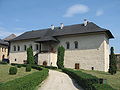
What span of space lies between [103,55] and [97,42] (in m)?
2.90

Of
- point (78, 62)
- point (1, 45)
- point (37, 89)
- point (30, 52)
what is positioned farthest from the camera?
point (1, 45)

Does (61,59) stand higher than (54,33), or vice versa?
(54,33)

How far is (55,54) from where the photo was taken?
3925 cm

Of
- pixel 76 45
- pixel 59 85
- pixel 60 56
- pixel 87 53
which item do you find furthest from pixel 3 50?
pixel 59 85

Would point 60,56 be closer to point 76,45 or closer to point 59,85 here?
point 76,45

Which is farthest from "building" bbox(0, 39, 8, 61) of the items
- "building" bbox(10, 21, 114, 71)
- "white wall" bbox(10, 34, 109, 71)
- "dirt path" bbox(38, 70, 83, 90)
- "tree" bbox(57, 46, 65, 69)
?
"dirt path" bbox(38, 70, 83, 90)

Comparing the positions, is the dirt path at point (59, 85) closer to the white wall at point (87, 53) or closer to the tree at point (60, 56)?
the white wall at point (87, 53)

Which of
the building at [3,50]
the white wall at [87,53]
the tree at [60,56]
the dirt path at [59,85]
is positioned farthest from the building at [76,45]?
the dirt path at [59,85]

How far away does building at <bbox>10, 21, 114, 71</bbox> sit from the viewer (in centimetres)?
3422

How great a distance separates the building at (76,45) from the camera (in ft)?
112

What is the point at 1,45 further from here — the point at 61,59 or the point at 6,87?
the point at 6,87

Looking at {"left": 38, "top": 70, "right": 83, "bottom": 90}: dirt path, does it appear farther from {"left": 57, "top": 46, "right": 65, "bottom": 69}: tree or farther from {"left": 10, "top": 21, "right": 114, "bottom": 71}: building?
{"left": 57, "top": 46, "right": 65, "bottom": 69}: tree

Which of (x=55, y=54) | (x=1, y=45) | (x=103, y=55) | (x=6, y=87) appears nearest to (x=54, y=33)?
(x=55, y=54)

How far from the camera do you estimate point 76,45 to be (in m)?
37.8
